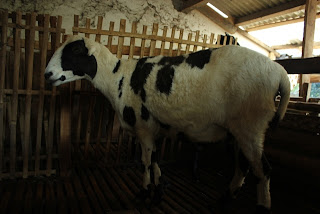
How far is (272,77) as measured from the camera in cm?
207

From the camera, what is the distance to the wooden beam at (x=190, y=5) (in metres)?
6.85

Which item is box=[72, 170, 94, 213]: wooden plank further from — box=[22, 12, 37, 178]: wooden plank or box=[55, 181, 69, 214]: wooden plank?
box=[22, 12, 37, 178]: wooden plank

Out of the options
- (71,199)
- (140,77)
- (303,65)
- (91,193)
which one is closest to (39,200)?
(71,199)

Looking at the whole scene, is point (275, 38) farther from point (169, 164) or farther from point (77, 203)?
point (77, 203)

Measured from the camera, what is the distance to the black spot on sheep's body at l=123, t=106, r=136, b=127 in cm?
277

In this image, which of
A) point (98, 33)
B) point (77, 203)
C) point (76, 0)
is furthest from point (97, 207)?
point (76, 0)

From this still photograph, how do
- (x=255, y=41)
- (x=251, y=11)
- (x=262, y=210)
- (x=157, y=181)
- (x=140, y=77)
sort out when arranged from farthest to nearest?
(x=255, y=41)
(x=251, y=11)
(x=157, y=181)
(x=140, y=77)
(x=262, y=210)

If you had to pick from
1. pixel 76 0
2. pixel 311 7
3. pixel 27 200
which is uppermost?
pixel 311 7

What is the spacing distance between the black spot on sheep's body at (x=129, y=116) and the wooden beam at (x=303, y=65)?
224 cm

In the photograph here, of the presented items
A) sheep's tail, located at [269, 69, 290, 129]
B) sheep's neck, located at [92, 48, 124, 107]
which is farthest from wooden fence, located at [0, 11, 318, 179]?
sheep's tail, located at [269, 69, 290, 129]

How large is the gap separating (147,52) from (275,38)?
28.8ft

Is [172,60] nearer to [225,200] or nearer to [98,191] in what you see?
[225,200]

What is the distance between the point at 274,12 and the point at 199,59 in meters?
6.67

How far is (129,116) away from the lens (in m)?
2.80
